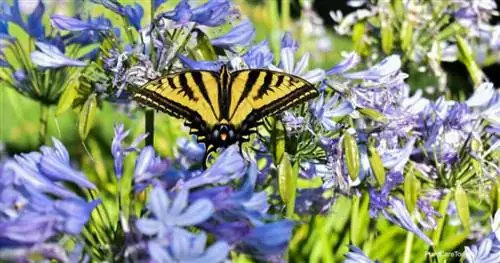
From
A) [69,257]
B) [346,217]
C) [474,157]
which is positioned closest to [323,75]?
[474,157]

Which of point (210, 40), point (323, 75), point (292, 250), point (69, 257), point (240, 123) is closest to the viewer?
point (69, 257)

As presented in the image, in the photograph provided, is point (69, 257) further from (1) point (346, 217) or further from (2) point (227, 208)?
(1) point (346, 217)

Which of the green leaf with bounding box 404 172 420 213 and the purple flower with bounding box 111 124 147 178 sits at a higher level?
the purple flower with bounding box 111 124 147 178

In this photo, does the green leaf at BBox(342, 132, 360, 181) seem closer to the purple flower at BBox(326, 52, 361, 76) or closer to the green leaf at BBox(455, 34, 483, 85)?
the purple flower at BBox(326, 52, 361, 76)

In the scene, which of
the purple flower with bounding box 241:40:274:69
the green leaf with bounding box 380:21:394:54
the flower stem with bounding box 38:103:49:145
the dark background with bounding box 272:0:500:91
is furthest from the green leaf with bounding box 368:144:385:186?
the dark background with bounding box 272:0:500:91

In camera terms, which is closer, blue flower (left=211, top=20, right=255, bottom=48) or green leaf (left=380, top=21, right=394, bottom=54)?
blue flower (left=211, top=20, right=255, bottom=48)

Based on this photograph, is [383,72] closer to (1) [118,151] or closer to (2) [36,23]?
(1) [118,151]
